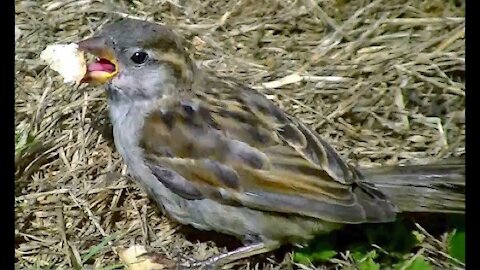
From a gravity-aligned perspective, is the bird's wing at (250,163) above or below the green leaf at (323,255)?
above

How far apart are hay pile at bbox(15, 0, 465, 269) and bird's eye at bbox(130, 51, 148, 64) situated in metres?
0.59

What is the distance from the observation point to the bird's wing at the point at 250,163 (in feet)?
9.79

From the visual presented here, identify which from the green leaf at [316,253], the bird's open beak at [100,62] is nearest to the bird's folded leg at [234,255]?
the green leaf at [316,253]

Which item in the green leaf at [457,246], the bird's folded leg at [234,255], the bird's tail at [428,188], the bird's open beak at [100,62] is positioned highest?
the bird's open beak at [100,62]

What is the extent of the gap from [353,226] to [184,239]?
25.7 inches

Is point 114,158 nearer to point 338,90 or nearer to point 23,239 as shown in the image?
Result: point 23,239

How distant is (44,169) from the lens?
3.52 meters

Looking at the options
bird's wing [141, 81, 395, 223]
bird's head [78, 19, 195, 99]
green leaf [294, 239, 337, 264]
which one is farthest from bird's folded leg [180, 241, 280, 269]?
bird's head [78, 19, 195, 99]

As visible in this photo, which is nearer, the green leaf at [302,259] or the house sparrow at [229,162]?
the house sparrow at [229,162]

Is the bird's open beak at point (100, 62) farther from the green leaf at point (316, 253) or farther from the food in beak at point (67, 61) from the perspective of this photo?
the green leaf at point (316, 253)

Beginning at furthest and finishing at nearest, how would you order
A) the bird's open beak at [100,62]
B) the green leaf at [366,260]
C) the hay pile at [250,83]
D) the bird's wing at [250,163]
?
the hay pile at [250,83] < the green leaf at [366,260] < the bird's open beak at [100,62] < the bird's wing at [250,163]

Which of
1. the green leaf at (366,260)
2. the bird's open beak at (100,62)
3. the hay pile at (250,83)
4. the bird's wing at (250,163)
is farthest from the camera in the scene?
the hay pile at (250,83)

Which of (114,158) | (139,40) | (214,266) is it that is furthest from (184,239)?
(139,40)

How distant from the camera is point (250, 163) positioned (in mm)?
3002
